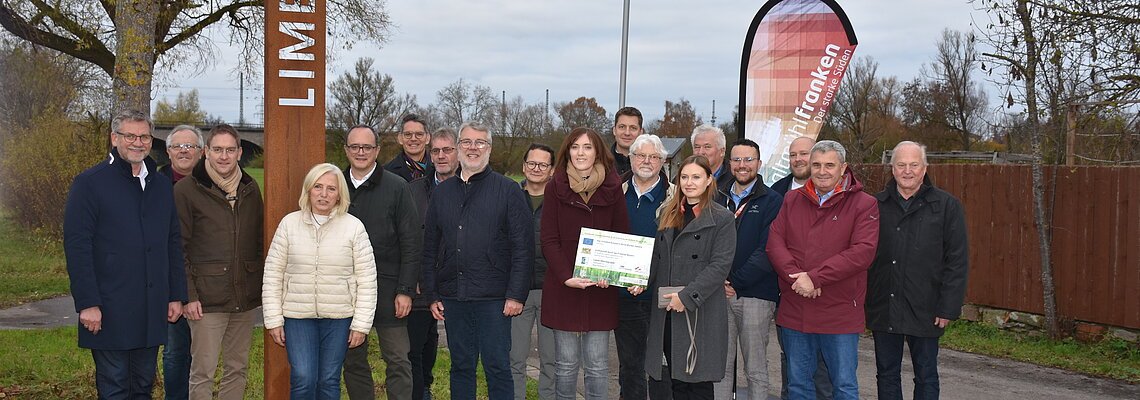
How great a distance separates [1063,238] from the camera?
401 inches

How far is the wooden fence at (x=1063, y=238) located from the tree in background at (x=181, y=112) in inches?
2568

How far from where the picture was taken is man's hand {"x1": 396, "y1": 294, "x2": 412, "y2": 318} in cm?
545

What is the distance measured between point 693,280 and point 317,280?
82.4 inches

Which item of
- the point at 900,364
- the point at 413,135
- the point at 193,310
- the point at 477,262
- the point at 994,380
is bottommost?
the point at 994,380

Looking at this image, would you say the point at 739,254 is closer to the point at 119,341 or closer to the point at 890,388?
the point at 890,388

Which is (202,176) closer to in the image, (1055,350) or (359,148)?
(359,148)

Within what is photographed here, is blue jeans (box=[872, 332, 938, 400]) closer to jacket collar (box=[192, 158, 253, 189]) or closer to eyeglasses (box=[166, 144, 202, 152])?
jacket collar (box=[192, 158, 253, 189])

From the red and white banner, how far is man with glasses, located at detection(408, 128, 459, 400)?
4.05 meters

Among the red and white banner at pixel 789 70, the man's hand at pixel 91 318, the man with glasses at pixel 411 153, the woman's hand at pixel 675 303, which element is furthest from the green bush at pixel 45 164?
the woman's hand at pixel 675 303

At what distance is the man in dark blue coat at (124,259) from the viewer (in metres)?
4.80

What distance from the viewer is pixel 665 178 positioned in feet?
19.0

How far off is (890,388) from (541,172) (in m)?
2.66

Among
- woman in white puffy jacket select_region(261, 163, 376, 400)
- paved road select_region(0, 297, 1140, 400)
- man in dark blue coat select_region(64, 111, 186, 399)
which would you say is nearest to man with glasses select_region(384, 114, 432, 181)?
woman in white puffy jacket select_region(261, 163, 376, 400)

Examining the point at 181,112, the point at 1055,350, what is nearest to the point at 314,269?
the point at 1055,350
